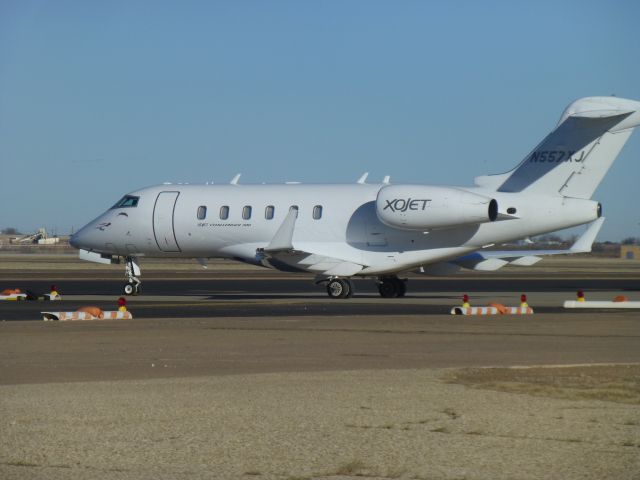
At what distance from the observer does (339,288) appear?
3491 centimetres

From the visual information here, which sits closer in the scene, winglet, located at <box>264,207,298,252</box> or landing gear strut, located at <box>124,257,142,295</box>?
winglet, located at <box>264,207,298,252</box>

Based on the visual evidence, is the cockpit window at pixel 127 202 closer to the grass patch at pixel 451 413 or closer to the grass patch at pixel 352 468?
the grass patch at pixel 451 413

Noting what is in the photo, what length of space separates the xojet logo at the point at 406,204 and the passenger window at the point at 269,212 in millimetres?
4655

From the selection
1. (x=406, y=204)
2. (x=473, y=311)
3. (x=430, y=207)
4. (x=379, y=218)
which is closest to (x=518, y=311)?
(x=473, y=311)

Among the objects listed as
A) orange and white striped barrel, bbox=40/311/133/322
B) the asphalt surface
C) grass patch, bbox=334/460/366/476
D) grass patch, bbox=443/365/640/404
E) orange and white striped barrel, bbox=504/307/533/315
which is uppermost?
grass patch, bbox=334/460/366/476

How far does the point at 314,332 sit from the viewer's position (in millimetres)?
20969

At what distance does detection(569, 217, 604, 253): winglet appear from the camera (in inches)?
1432

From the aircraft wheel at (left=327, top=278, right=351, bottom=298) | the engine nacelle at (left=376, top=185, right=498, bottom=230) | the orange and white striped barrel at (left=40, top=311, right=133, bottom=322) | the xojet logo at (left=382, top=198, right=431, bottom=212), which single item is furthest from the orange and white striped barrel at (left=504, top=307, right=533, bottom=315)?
the orange and white striped barrel at (left=40, top=311, right=133, bottom=322)

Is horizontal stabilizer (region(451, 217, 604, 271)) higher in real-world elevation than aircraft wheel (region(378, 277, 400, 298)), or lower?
higher

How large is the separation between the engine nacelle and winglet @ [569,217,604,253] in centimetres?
524

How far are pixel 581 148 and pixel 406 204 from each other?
5566mm

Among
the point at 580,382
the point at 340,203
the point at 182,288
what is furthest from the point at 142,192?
the point at 580,382

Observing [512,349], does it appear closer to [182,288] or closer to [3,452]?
[3,452]

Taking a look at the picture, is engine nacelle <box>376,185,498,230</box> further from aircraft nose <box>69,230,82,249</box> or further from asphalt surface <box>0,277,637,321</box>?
aircraft nose <box>69,230,82,249</box>
